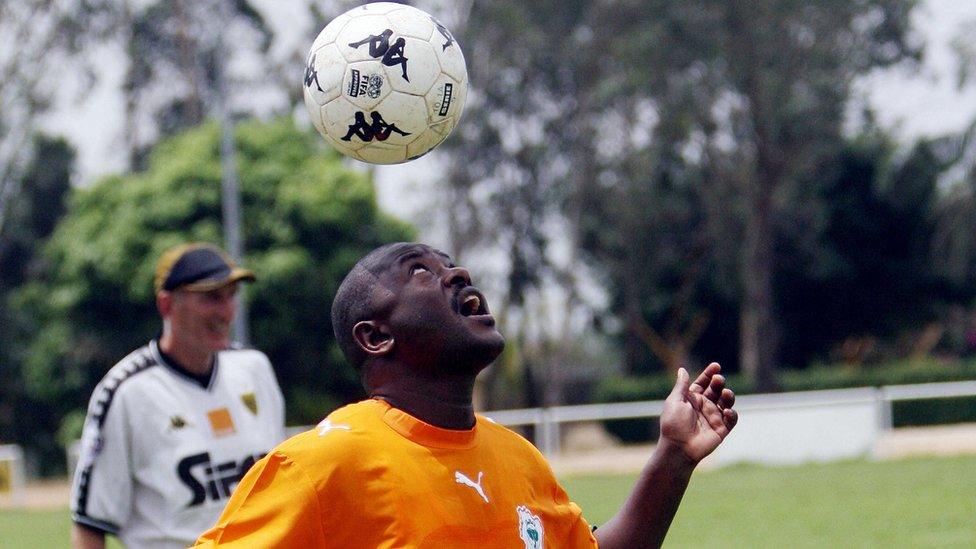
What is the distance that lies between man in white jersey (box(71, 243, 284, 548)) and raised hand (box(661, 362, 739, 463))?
2203mm

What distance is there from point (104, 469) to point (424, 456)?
7.35 feet

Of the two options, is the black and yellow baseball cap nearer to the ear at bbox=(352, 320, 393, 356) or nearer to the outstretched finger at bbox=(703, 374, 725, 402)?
the ear at bbox=(352, 320, 393, 356)

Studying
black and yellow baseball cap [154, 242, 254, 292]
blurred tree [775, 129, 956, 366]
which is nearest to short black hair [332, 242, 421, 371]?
black and yellow baseball cap [154, 242, 254, 292]

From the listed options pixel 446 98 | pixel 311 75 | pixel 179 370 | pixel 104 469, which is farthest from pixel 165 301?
pixel 446 98

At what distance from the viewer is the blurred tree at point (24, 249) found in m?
33.0

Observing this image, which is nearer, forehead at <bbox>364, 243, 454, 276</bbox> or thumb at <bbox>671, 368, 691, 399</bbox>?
forehead at <bbox>364, 243, 454, 276</bbox>

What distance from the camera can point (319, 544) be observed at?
2.71 meters

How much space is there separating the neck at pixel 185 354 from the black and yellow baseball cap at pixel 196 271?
204 mm

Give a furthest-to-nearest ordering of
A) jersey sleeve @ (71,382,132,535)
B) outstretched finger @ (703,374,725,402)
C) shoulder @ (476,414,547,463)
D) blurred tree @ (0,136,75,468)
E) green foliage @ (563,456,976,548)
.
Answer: blurred tree @ (0,136,75,468)
green foliage @ (563,456,976,548)
jersey sleeve @ (71,382,132,535)
outstretched finger @ (703,374,725,402)
shoulder @ (476,414,547,463)

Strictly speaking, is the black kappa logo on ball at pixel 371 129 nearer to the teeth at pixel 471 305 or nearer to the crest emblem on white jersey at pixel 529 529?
the teeth at pixel 471 305

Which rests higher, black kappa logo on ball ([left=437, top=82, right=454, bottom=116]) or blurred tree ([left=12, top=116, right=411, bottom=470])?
black kappa logo on ball ([left=437, top=82, right=454, bottom=116])

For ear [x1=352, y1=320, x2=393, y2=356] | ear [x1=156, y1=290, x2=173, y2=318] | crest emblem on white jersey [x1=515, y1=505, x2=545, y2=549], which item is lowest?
crest emblem on white jersey [x1=515, y1=505, x2=545, y2=549]

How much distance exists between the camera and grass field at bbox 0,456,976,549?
10.5 metres

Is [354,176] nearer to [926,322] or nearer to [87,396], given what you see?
[87,396]
